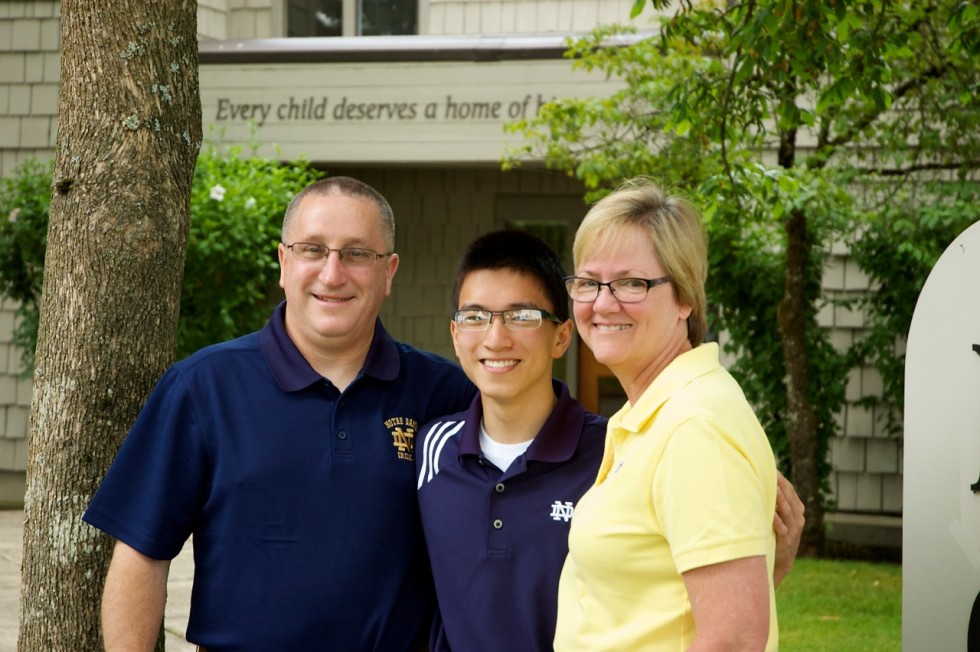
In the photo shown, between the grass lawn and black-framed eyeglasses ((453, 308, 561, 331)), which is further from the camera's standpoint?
the grass lawn

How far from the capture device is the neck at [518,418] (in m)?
2.97

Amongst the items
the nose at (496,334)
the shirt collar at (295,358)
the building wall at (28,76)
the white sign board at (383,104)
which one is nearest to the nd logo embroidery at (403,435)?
the shirt collar at (295,358)

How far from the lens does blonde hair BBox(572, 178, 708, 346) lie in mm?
2477

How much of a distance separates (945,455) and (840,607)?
3.96m

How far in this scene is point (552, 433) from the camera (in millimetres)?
2922

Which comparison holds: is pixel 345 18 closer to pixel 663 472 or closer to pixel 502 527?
pixel 502 527

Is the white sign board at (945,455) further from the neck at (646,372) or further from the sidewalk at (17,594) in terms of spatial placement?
the sidewalk at (17,594)

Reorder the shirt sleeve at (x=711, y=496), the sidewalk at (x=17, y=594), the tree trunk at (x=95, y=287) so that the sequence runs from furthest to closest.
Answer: the sidewalk at (x=17, y=594)
the tree trunk at (x=95, y=287)
the shirt sleeve at (x=711, y=496)

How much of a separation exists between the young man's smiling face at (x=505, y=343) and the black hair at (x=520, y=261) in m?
A: 0.01

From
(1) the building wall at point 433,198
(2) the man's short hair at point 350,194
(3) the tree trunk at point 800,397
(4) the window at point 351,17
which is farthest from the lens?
(4) the window at point 351,17

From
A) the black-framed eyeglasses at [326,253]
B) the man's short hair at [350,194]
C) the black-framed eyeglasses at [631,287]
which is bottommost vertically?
the black-framed eyeglasses at [631,287]

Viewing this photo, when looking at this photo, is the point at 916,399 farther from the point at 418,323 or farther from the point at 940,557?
the point at 418,323

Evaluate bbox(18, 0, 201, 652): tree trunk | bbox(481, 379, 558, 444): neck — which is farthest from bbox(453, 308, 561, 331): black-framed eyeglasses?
bbox(18, 0, 201, 652): tree trunk

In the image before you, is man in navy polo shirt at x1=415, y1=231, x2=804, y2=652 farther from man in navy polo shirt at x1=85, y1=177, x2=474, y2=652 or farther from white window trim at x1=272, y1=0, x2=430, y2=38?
white window trim at x1=272, y1=0, x2=430, y2=38
